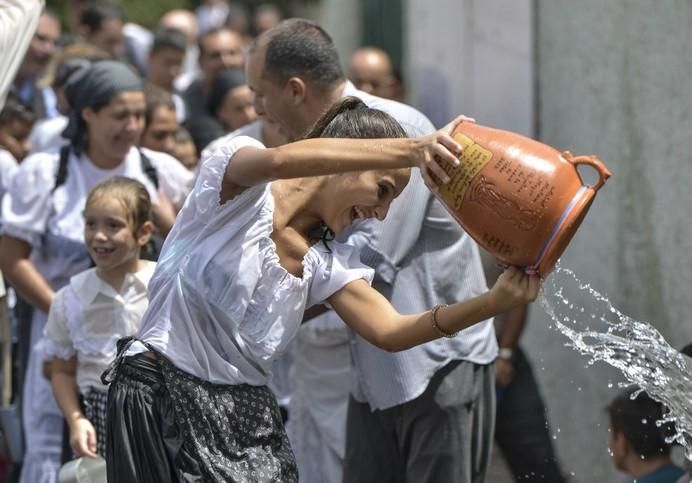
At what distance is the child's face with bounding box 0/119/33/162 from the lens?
7.36 meters

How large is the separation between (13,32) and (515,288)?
1.92m

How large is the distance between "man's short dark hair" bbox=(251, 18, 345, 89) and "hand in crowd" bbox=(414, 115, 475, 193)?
1.48 metres

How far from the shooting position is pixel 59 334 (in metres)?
4.79

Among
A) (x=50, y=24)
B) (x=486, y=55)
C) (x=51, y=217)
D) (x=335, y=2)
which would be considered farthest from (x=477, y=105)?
(x=335, y=2)

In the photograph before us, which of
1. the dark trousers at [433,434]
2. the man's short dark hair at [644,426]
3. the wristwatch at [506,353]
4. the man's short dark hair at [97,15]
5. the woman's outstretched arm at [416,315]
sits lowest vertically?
the wristwatch at [506,353]

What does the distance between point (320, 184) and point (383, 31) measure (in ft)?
24.8

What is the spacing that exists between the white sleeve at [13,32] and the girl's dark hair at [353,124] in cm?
114

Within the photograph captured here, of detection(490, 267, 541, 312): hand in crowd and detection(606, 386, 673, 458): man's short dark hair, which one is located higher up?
detection(490, 267, 541, 312): hand in crowd

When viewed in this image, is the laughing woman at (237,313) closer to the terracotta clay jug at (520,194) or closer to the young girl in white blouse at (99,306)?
the terracotta clay jug at (520,194)

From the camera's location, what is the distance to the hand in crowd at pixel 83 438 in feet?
14.9

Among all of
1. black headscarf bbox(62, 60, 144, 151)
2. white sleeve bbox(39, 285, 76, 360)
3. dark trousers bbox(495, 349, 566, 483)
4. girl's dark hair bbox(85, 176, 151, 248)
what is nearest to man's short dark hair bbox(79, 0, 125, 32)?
black headscarf bbox(62, 60, 144, 151)

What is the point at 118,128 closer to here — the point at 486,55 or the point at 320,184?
the point at 320,184

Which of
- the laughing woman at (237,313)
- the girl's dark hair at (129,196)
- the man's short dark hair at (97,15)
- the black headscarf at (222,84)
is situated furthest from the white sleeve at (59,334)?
→ the man's short dark hair at (97,15)

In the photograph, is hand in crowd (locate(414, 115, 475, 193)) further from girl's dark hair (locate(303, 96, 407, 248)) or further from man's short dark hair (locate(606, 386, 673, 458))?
man's short dark hair (locate(606, 386, 673, 458))
